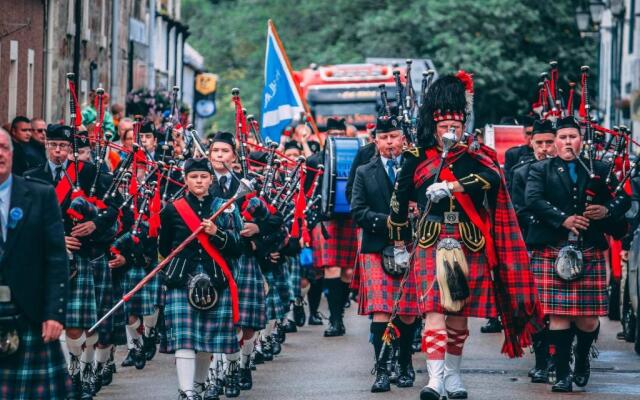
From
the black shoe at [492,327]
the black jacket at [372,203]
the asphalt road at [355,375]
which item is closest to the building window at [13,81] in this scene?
the asphalt road at [355,375]

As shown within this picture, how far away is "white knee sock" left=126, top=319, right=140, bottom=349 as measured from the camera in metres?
13.4

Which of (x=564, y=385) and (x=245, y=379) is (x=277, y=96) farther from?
(x=564, y=385)

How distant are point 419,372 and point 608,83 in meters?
30.5

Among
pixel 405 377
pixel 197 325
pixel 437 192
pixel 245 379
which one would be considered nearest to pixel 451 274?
pixel 437 192

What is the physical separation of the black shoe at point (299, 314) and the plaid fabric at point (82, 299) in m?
5.76

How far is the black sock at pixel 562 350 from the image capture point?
1139 cm

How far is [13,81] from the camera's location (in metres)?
21.8

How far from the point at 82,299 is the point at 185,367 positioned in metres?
1.14

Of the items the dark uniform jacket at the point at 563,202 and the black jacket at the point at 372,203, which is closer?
the dark uniform jacket at the point at 563,202

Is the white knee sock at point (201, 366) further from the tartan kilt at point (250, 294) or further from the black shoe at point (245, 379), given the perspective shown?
the black shoe at point (245, 379)

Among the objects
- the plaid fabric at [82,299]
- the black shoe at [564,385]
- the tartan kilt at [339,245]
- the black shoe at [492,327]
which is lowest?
the black shoe at [564,385]

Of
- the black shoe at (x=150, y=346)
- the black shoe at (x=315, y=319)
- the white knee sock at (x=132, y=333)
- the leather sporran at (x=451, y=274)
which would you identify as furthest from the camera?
the black shoe at (x=315, y=319)

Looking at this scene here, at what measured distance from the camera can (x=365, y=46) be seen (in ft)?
143

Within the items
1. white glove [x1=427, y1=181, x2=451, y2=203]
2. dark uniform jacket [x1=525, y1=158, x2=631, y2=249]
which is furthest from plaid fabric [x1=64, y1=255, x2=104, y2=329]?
dark uniform jacket [x1=525, y1=158, x2=631, y2=249]
